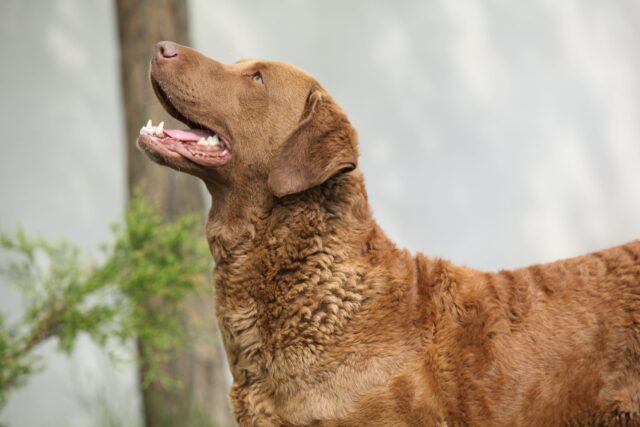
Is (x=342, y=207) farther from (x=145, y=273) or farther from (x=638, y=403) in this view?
(x=145, y=273)

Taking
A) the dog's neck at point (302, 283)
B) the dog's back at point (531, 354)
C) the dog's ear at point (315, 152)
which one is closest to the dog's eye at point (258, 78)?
the dog's ear at point (315, 152)

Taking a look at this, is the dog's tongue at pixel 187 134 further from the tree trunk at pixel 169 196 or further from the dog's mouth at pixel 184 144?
the tree trunk at pixel 169 196

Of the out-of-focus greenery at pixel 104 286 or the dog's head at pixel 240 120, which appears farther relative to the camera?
the out-of-focus greenery at pixel 104 286

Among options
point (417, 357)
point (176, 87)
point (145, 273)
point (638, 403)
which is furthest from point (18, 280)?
point (638, 403)

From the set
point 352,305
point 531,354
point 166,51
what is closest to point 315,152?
point 352,305

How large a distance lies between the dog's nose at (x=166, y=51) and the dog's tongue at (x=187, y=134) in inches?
13.1

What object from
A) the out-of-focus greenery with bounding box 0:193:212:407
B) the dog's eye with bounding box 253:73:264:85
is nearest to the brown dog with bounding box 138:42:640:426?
the dog's eye with bounding box 253:73:264:85

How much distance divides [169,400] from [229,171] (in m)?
4.62

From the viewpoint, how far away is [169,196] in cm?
813

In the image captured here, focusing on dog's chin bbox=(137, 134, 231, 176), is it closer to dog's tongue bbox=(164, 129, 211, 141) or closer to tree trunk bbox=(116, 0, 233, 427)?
dog's tongue bbox=(164, 129, 211, 141)

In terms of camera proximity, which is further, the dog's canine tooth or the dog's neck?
the dog's canine tooth

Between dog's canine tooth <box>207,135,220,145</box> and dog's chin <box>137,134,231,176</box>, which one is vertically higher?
dog's canine tooth <box>207,135,220,145</box>

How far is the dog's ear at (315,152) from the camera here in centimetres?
354

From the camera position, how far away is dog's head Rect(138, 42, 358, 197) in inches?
144
